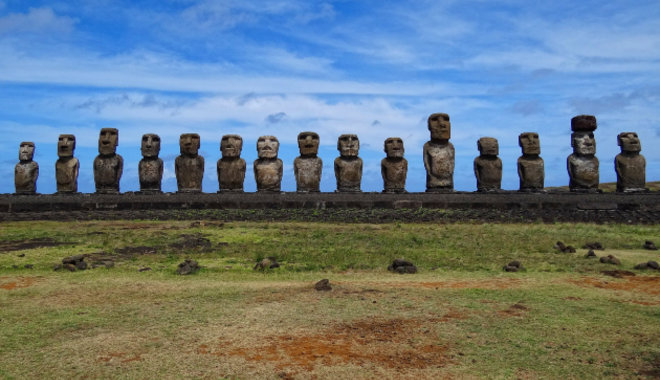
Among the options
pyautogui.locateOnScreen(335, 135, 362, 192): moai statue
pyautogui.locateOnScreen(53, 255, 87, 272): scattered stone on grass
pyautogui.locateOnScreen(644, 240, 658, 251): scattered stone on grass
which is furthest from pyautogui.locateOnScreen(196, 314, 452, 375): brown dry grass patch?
pyautogui.locateOnScreen(335, 135, 362, 192): moai statue

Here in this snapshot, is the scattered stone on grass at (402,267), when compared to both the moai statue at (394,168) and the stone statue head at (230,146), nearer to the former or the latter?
the moai statue at (394,168)

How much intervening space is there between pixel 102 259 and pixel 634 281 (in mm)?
8250

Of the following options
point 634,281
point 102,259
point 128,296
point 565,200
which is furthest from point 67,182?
point 634,281

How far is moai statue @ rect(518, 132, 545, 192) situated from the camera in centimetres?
1923

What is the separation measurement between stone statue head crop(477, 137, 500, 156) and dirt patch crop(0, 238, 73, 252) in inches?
506

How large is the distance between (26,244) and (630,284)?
11.0 m

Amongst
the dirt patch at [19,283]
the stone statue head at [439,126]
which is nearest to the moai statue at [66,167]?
the stone statue head at [439,126]

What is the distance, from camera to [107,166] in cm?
2019

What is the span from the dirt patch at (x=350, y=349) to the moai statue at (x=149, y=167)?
15615 mm

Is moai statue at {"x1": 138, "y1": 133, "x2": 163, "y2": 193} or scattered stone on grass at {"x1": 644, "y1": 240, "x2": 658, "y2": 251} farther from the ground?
moai statue at {"x1": 138, "y1": 133, "x2": 163, "y2": 193}

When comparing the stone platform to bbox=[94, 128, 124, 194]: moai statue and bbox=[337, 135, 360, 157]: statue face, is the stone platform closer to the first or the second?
bbox=[94, 128, 124, 194]: moai statue

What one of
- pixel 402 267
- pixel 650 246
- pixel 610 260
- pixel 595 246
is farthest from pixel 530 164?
pixel 402 267

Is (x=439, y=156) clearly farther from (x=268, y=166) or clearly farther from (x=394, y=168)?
(x=268, y=166)

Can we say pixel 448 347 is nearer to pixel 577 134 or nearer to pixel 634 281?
pixel 634 281
